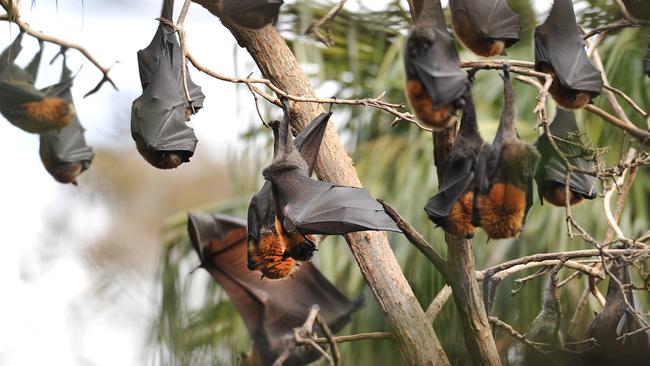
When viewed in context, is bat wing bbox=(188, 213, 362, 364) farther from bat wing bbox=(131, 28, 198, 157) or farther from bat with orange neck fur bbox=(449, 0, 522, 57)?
bat with orange neck fur bbox=(449, 0, 522, 57)

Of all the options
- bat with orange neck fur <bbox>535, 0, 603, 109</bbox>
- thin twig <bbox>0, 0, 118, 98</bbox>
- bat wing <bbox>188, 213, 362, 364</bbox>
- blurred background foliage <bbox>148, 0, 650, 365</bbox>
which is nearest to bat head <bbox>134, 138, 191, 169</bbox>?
thin twig <bbox>0, 0, 118, 98</bbox>

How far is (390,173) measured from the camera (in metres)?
6.04

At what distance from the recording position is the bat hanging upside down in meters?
1.97

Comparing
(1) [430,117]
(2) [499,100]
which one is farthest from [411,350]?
(2) [499,100]

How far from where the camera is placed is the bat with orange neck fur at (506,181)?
63.7 inches

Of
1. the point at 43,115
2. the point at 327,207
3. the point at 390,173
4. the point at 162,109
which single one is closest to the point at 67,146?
the point at 43,115

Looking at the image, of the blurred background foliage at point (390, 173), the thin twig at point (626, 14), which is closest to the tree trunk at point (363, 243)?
the thin twig at point (626, 14)

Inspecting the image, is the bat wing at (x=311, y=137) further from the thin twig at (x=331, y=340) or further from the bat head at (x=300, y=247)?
the thin twig at (x=331, y=340)

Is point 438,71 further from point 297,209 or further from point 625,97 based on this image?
point 625,97

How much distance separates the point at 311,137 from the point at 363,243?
11.7 inches

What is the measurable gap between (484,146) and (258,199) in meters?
0.67

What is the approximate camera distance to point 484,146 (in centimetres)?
169

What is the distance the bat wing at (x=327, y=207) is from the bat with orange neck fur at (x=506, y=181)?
30 cm

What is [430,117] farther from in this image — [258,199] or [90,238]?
[90,238]
